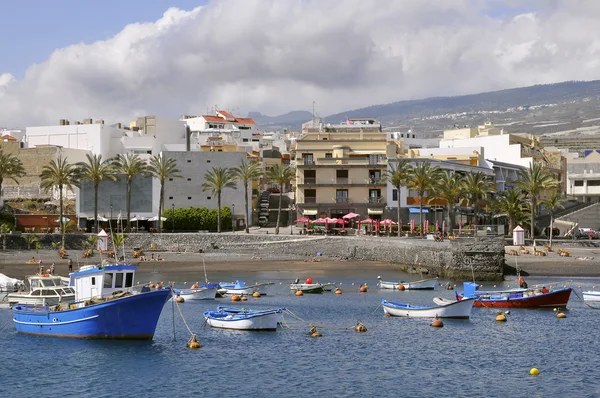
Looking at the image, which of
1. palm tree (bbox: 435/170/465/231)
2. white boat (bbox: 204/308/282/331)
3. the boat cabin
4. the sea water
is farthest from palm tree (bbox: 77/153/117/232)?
the boat cabin

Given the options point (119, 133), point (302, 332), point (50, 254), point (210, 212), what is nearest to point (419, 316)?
point (302, 332)

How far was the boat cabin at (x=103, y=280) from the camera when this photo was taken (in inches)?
2071

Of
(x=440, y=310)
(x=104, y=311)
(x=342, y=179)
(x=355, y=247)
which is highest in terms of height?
(x=342, y=179)

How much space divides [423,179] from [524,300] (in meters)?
47.2

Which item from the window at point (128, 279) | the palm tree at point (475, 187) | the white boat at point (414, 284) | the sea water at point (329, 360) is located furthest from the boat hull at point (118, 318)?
the palm tree at point (475, 187)

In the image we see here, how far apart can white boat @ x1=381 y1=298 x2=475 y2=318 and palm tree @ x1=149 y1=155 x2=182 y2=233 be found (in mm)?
65167

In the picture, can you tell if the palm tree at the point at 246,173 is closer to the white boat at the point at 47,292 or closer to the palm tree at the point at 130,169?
the palm tree at the point at 130,169

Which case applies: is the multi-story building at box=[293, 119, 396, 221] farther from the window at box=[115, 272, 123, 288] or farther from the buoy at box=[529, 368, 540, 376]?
the buoy at box=[529, 368, 540, 376]

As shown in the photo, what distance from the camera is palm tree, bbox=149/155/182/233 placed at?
125 m

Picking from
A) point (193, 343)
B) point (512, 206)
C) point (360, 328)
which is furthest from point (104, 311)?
point (512, 206)

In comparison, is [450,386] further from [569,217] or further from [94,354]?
[569,217]

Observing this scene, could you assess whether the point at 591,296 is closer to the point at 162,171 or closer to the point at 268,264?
the point at 268,264

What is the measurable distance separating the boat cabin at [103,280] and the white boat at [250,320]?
6862 millimetres

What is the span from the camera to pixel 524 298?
66.5 m
